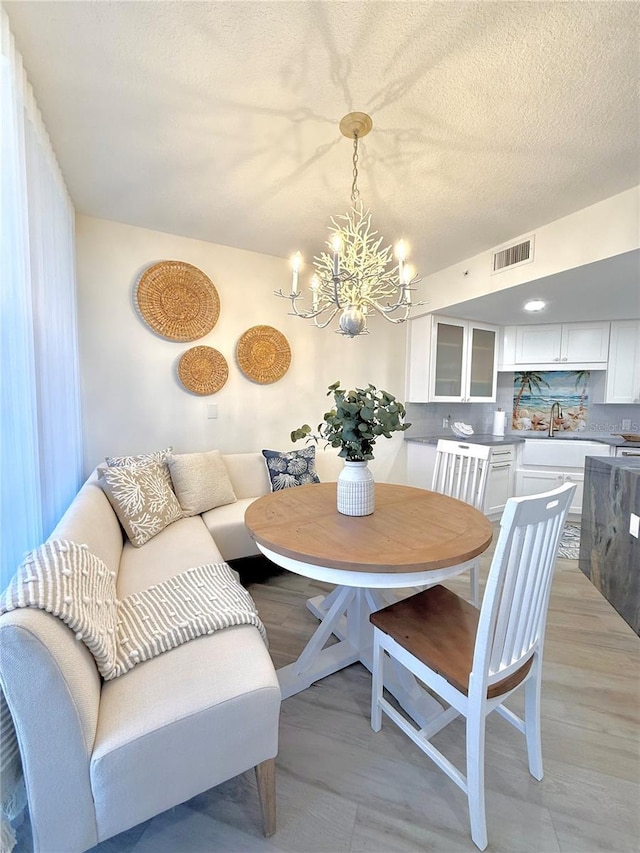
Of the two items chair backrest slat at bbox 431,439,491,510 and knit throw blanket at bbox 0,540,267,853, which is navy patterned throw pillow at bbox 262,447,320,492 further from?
knit throw blanket at bbox 0,540,267,853

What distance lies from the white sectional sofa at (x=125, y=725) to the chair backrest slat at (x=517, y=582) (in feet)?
2.06

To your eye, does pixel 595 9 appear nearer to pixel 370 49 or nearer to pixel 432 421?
pixel 370 49

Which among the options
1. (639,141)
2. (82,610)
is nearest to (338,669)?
(82,610)

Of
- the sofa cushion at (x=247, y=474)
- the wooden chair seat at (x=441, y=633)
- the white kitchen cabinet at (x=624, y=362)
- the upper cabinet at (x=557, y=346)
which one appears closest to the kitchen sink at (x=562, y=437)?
the white kitchen cabinet at (x=624, y=362)

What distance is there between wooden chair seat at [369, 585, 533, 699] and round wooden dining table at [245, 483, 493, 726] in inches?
4.9

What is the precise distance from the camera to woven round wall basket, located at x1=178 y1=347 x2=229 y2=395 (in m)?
2.73

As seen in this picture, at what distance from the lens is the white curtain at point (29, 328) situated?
1109 mm

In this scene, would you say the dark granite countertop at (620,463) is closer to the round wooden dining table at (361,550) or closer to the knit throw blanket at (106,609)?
the round wooden dining table at (361,550)

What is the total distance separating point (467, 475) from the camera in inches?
82.0

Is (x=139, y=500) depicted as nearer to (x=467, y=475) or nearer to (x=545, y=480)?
(x=467, y=475)

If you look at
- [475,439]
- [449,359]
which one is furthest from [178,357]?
[475,439]

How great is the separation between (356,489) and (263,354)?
76.3 inches

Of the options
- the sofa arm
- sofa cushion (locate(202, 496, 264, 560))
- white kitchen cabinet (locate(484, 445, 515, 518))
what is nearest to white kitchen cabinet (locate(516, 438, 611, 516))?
white kitchen cabinet (locate(484, 445, 515, 518))

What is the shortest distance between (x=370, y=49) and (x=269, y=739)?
7.41ft
